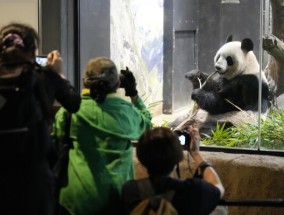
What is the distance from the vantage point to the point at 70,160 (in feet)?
8.90

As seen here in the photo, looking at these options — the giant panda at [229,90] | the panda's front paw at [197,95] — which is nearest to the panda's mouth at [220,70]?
the giant panda at [229,90]

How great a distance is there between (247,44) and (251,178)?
4.61 feet

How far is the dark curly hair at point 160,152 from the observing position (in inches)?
92.6

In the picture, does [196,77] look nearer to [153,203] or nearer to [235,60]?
[235,60]

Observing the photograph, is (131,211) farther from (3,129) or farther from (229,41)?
(229,41)

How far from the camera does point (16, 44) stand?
234 centimetres

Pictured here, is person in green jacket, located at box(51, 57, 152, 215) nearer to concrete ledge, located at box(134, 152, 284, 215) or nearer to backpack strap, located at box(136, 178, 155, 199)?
backpack strap, located at box(136, 178, 155, 199)

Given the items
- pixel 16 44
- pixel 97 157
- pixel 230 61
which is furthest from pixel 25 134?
pixel 230 61

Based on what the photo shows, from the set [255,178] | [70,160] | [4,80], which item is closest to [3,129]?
[4,80]

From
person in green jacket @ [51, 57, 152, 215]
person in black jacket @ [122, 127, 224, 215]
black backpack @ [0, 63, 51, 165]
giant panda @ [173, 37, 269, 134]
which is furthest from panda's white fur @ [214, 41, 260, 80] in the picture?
black backpack @ [0, 63, 51, 165]

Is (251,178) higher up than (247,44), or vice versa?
(247,44)

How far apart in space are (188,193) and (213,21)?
3020mm

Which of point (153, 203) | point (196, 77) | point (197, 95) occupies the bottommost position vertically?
point (153, 203)

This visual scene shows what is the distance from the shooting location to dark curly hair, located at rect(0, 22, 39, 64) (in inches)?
91.8
